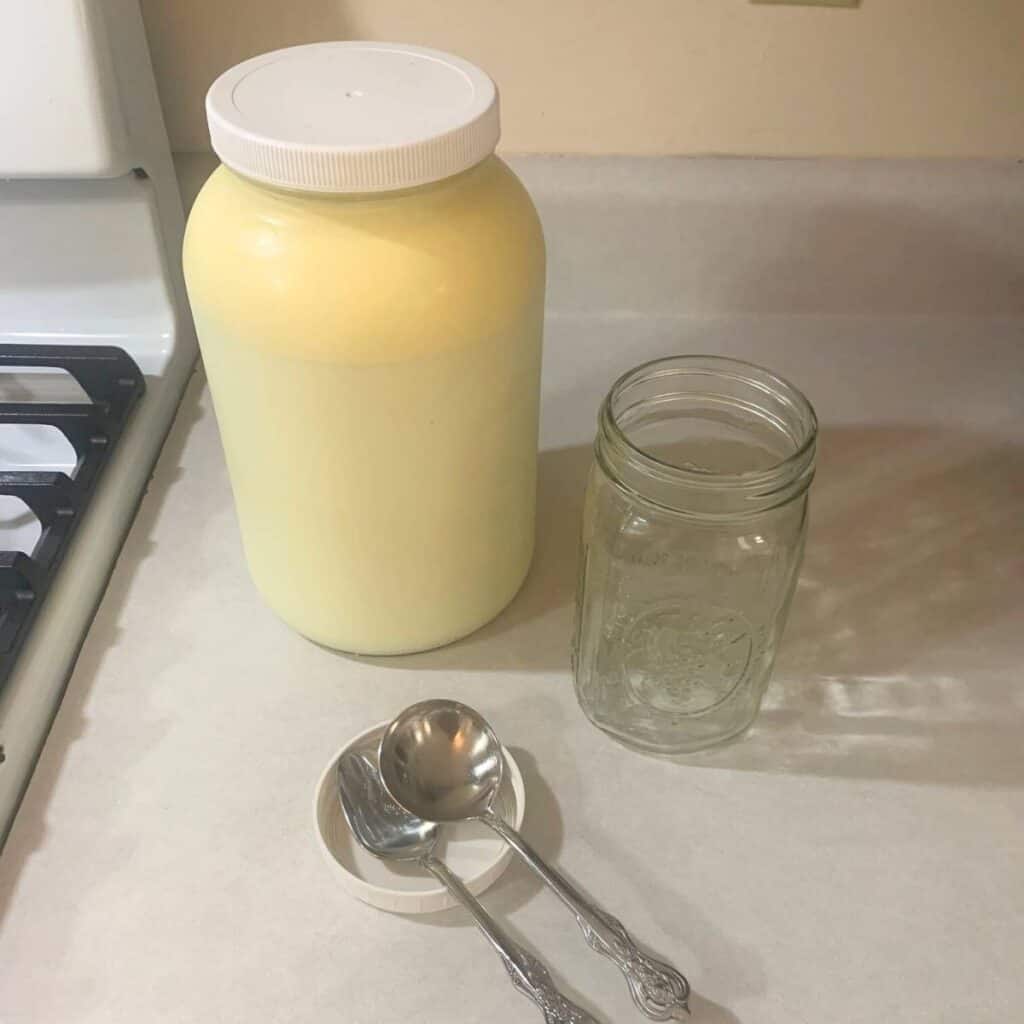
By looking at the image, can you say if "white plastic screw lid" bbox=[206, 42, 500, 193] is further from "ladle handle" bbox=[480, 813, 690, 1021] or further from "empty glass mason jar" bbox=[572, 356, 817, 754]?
"ladle handle" bbox=[480, 813, 690, 1021]

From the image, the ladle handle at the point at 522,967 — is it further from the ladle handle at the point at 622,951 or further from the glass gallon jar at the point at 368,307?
the glass gallon jar at the point at 368,307

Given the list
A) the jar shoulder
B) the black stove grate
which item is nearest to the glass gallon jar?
the jar shoulder

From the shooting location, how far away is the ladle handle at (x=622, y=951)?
0.37 m

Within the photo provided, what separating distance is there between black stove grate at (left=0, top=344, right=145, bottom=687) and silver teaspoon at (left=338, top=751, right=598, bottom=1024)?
0.16m

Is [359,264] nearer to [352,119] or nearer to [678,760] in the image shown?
[352,119]

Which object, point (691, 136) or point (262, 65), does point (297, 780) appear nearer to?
point (262, 65)

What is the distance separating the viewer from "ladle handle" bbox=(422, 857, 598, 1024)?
0.36m

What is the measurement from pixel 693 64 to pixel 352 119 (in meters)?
0.31

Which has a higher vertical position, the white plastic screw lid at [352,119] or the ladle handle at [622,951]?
the white plastic screw lid at [352,119]

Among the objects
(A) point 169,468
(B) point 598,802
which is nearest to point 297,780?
(B) point 598,802

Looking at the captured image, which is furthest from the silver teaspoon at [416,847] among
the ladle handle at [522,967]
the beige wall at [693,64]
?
the beige wall at [693,64]

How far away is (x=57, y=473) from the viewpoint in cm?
52

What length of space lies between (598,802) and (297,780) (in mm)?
137

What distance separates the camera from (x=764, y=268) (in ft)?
2.21
